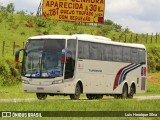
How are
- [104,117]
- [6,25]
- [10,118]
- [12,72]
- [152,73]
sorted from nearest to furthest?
[10,118] → [104,117] → [12,72] → [152,73] → [6,25]

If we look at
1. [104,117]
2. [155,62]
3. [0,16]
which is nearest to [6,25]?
[0,16]

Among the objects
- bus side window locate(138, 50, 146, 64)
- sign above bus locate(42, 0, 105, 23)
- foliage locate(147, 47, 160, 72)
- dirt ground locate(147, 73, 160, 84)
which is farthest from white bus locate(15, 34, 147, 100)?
foliage locate(147, 47, 160, 72)

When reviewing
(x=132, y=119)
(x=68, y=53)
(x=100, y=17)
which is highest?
(x=100, y=17)

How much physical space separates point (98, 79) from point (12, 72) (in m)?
12.2

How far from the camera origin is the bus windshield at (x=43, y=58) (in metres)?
31.2

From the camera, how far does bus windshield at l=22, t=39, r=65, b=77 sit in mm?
31234

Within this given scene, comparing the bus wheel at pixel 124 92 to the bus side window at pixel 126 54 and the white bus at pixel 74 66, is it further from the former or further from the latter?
the bus side window at pixel 126 54

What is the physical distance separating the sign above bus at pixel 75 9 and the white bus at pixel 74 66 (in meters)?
24.5

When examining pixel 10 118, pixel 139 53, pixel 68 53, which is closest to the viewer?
pixel 10 118

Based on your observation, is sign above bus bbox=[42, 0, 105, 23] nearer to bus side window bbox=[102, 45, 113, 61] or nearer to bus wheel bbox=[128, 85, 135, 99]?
bus wheel bbox=[128, 85, 135, 99]

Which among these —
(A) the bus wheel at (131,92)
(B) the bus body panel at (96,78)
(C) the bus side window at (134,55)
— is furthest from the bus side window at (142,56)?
(A) the bus wheel at (131,92)

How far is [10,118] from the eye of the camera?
18.4 m

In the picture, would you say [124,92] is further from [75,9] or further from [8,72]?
[75,9]

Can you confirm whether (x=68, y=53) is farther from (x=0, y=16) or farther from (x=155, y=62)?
(x=0, y=16)
